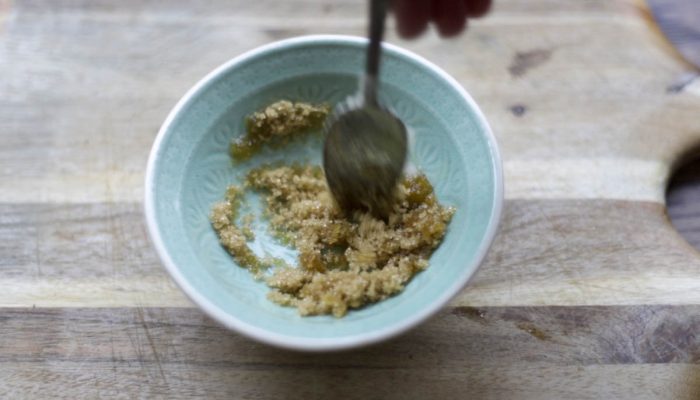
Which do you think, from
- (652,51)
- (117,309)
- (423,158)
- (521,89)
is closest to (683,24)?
(652,51)

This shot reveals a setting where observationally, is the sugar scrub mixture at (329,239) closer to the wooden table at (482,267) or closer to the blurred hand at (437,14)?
the wooden table at (482,267)

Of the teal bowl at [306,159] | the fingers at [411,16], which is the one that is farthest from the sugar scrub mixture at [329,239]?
the fingers at [411,16]

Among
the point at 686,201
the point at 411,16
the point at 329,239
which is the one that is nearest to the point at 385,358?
the point at 329,239

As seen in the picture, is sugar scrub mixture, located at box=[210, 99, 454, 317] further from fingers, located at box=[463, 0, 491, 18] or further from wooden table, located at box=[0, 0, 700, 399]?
fingers, located at box=[463, 0, 491, 18]

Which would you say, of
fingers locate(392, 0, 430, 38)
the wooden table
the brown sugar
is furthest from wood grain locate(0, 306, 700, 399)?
fingers locate(392, 0, 430, 38)

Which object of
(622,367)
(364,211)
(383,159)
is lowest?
(622,367)

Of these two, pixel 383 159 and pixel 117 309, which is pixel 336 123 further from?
pixel 117 309

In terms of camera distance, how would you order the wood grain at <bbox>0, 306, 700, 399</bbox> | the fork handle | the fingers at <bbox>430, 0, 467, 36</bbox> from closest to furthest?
the fork handle, the wood grain at <bbox>0, 306, 700, 399</bbox>, the fingers at <bbox>430, 0, 467, 36</bbox>
